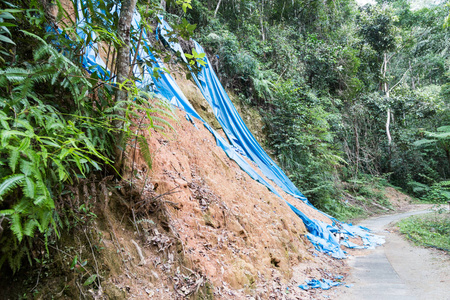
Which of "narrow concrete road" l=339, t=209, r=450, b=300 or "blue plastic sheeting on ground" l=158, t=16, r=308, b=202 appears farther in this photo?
"blue plastic sheeting on ground" l=158, t=16, r=308, b=202

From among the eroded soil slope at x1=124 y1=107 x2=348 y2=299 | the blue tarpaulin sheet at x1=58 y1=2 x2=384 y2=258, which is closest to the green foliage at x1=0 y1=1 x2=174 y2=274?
the eroded soil slope at x1=124 y1=107 x2=348 y2=299

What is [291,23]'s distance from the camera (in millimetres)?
13188

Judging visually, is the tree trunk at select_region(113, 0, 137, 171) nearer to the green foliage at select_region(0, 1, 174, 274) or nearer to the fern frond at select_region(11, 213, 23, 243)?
the green foliage at select_region(0, 1, 174, 274)

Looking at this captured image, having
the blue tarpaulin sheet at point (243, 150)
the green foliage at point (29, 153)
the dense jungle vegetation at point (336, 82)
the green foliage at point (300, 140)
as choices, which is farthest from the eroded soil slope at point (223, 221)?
the dense jungle vegetation at point (336, 82)

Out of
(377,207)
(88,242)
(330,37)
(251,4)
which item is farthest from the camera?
(330,37)

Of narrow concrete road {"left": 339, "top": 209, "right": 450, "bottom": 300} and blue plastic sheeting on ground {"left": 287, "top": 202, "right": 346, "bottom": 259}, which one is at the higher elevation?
narrow concrete road {"left": 339, "top": 209, "right": 450, "bottom": 300}

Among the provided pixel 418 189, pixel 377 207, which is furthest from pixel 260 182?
pixel 418 189

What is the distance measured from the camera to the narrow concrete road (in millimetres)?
3436

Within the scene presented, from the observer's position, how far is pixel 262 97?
9789 mm

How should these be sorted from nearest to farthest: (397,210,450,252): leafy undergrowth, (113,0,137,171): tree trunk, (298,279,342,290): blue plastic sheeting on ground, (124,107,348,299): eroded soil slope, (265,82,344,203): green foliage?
(113,0,137,171): tree trunk < (124,107,348,299): eroded soil slope < (298,279,342,290): blue plastic sheeting on ground < (397,210,450,252): leafy undergrowth < (265,82,344,203): green foliage

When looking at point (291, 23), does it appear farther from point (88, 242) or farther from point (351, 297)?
point (88, 242)

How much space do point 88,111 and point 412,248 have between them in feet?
23.6

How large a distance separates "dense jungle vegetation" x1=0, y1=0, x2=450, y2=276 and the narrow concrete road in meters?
3.30

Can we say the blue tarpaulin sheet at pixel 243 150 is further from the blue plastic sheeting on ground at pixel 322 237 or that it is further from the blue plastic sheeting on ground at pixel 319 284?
the blue plastic sheeting on ground at pixel 319 284
